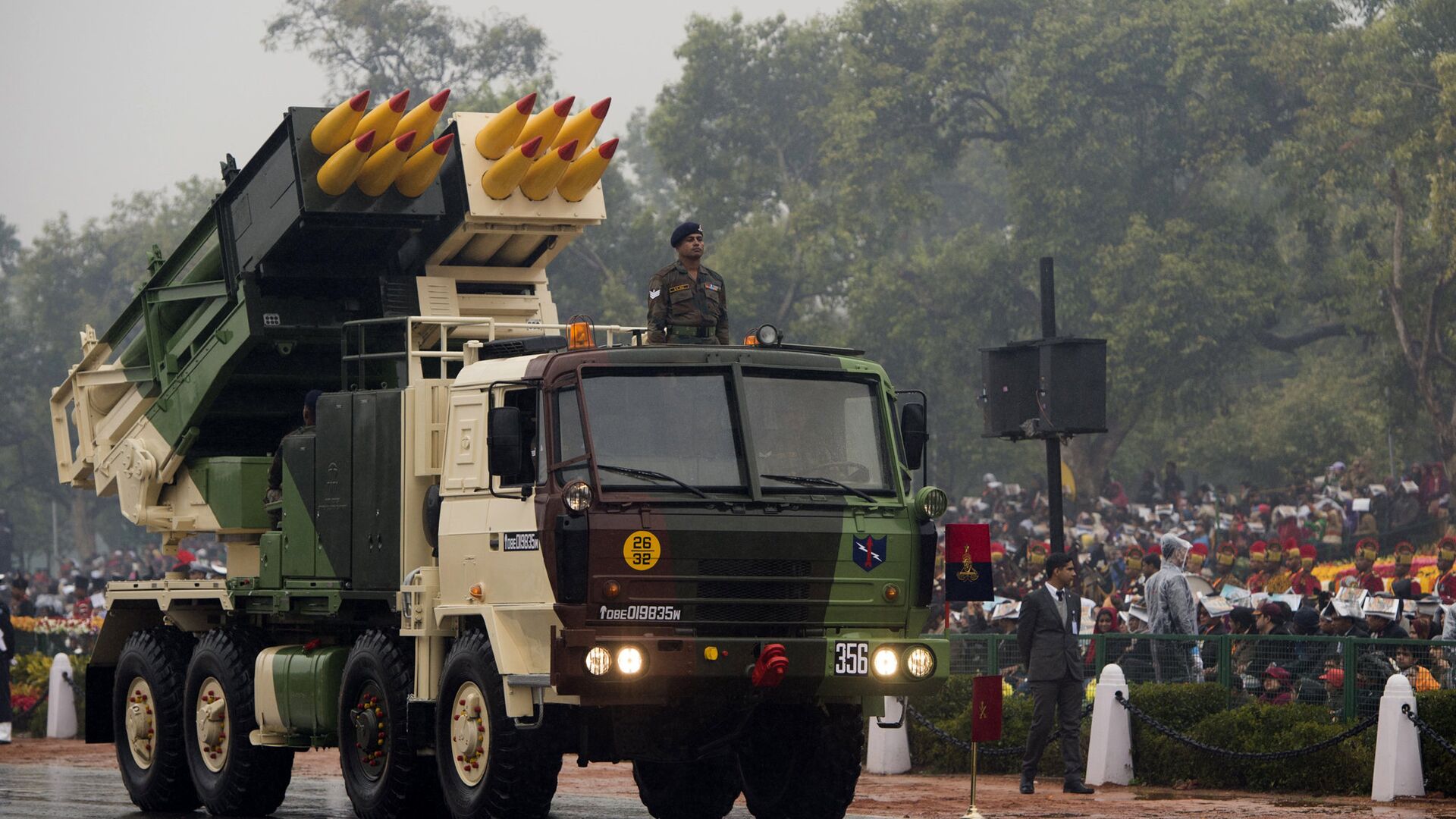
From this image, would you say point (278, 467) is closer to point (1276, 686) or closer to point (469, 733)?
point (469, 733)

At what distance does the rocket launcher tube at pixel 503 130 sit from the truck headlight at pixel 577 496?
15.4ft

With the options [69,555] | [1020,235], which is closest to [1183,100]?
[1020,235]

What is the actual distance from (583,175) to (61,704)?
540 inches

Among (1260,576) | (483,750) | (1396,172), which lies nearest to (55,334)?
(1396,172)

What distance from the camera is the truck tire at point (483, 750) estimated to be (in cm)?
1248

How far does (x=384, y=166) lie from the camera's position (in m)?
15.7

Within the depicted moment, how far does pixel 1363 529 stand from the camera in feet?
102

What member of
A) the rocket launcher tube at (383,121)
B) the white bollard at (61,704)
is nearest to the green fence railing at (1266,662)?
the rocket launcher tube at (383,121)

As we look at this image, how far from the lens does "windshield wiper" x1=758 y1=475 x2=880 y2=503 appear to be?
1246 centimetres

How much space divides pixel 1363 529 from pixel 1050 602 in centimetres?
1494

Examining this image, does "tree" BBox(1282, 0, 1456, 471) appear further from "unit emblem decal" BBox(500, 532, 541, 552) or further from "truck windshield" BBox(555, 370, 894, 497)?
"unit emblem decal" BBox(500, 532, 541, 552)

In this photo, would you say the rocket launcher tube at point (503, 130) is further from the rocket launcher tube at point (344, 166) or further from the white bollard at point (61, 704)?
the white bollard at point (61, 704)

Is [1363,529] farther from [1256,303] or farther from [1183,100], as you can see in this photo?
[1183,100]

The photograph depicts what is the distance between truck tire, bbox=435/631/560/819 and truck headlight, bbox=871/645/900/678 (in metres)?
1.87
